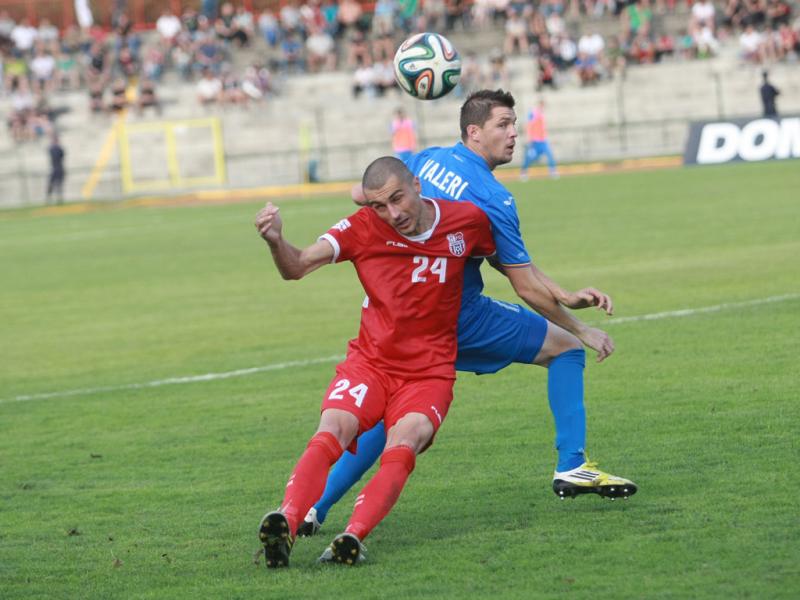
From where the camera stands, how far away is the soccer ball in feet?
26.5

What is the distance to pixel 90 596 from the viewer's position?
577 centimetres

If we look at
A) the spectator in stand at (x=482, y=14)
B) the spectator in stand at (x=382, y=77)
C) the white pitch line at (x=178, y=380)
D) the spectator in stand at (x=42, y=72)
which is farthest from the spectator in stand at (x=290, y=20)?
the white pitch line at (x=178, y=380)

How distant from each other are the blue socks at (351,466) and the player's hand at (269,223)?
124cm

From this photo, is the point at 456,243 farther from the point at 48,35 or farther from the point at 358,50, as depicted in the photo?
the point at 48,35

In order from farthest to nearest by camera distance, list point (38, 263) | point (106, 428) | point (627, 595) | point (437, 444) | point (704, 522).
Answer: point (38, 263) → point (106, 428) → point (437, 444) → point (704, 522) → point (627, 595)

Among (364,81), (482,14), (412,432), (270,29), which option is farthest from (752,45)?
(412,432)

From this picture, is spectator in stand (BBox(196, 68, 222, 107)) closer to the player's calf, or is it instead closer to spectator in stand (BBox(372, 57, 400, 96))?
spectator in stand (BBox(372, 57, 400, 96))

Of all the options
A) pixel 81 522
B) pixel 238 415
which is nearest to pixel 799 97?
pixel 238 415

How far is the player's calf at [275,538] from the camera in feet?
18.6

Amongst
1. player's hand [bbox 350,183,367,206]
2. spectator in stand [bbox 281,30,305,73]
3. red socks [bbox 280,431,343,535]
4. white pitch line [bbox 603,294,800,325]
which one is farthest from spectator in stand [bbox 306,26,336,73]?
red socks [bbox 280,431,343,535]

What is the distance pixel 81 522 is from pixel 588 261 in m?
12.3

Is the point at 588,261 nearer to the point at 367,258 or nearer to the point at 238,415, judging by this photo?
the point at 238,415

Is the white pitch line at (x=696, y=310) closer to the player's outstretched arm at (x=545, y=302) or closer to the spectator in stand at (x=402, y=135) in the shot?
the player's outstretched arm at (x=545, y=302)

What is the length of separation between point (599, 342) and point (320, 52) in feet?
147
